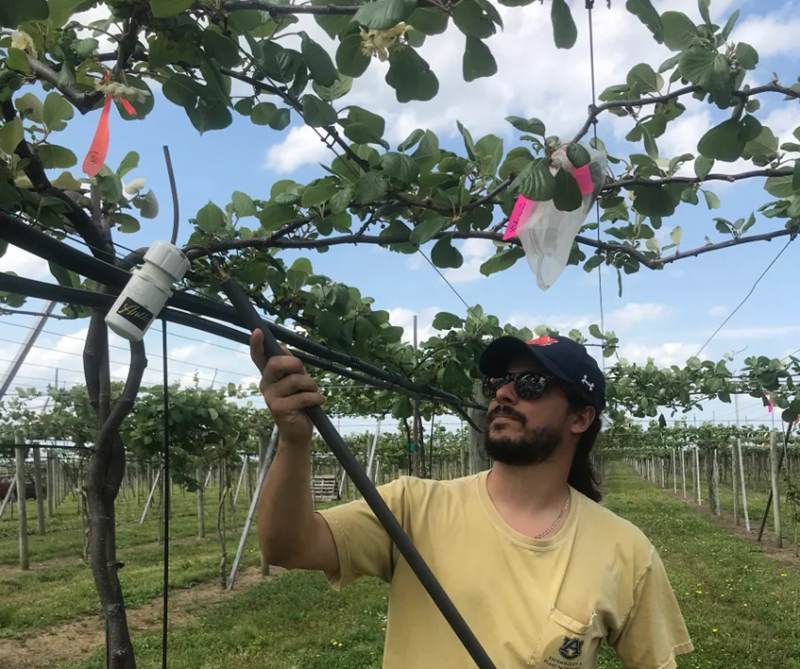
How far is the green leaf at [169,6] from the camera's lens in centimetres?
111

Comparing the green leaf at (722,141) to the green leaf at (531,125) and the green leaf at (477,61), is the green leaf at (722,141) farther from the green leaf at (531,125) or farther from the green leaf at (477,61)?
the green leaf at (477,61)

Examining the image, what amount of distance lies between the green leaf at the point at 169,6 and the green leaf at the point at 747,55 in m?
0.99

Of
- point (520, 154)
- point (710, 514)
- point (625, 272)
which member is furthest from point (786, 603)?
point (710, 514)

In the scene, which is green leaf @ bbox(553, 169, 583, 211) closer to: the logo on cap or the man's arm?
the logo on cap

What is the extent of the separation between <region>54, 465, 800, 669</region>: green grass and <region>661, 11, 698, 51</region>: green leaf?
478cm

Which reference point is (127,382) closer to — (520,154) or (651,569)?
(520,154)

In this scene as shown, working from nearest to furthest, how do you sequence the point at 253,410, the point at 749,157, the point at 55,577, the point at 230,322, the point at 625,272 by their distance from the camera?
the point at 230,322, the point at 749,157, the point at 625,272, the point at 55,577, the point at 253,410

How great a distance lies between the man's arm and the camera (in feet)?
3.76

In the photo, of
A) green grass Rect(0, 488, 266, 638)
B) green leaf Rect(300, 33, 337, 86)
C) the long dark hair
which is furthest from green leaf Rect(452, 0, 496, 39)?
green grass Rect(0, 488, 266, 638)

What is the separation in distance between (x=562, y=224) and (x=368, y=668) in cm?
439

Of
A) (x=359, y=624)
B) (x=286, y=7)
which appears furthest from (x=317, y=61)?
(x=359, y=624)

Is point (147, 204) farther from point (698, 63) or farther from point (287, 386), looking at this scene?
point (698, 63)

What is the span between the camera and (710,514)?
687 inches

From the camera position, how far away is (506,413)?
1.71 metres
